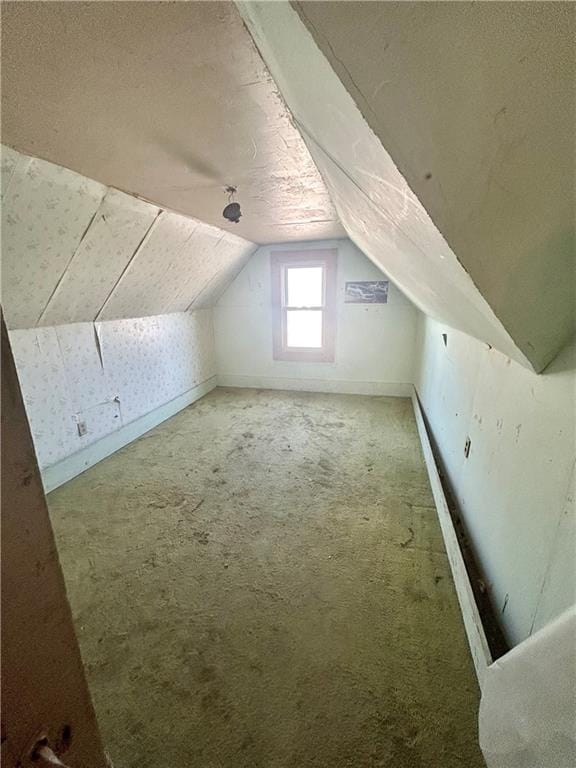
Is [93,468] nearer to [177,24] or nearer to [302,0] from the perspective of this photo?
[177,24]

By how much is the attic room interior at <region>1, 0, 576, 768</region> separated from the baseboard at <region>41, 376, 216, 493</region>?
2 centimetres

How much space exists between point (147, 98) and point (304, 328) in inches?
129

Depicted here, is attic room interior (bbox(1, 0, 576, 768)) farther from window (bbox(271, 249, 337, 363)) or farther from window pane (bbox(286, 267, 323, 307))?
window pane (bbox(286, 267, 323, 307))

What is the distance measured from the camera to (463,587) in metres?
1.27

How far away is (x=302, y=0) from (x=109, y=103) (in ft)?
2.88

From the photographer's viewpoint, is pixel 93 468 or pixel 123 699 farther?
pixel 93 468

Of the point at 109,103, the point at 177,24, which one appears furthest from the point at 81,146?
the point at 177,24

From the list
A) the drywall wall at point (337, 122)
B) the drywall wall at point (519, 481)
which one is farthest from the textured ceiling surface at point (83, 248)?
the drywall wall at point (519, 481)

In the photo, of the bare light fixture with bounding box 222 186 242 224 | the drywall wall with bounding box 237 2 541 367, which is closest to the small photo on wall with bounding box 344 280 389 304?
the bare light fixture with bounding box 222 186 242 224

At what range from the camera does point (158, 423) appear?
10.6ft

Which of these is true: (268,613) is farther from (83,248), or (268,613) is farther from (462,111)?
(83,248)

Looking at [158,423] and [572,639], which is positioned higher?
[572,639]

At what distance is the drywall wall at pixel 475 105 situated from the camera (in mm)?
417

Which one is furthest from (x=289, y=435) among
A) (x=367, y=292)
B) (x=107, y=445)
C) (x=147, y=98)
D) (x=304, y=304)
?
(x=147, y=98)
